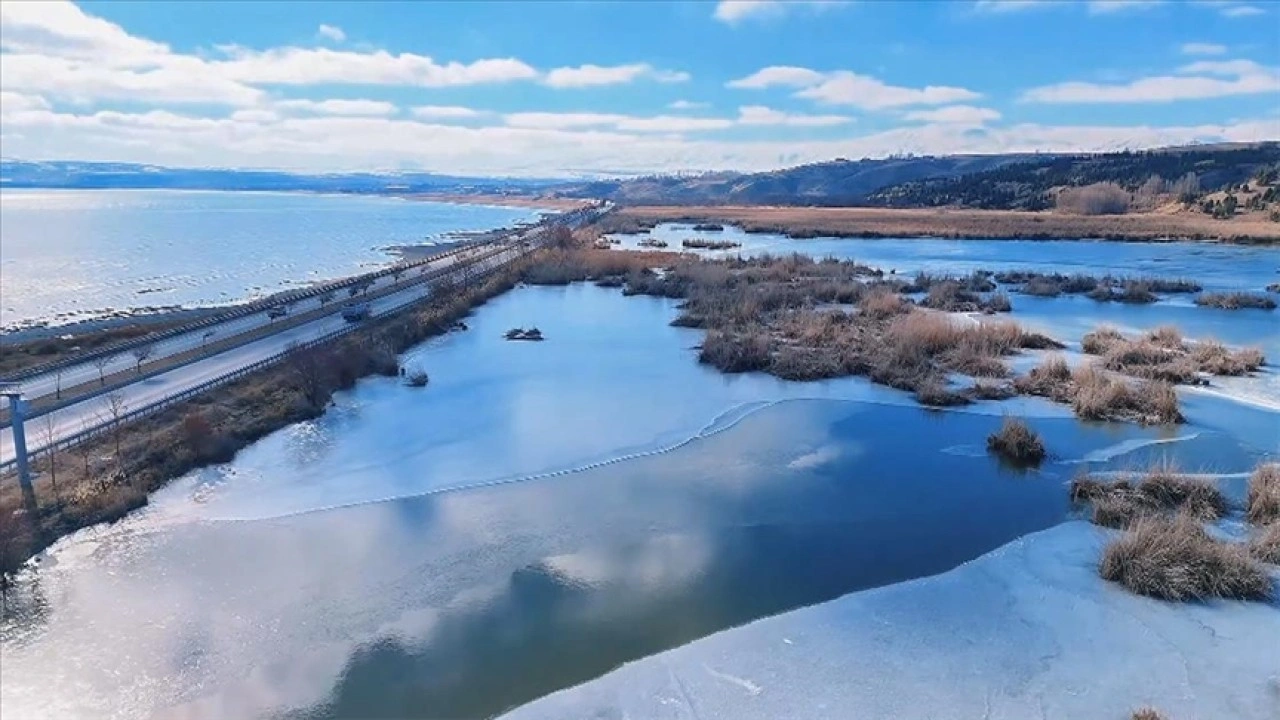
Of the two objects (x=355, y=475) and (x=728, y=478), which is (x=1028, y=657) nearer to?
(x=728, y=478)

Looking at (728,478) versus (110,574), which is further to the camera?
(728,478)

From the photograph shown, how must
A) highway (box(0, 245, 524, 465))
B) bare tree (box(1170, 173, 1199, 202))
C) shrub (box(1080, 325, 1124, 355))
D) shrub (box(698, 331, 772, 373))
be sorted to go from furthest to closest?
bare tree (box(1170, 173, 1199, 202))
shrub (box(1080, 325, 1124, 355))
shrub (box(698, 331, 772, 373))
highway (box(0, 245, 524, 465))

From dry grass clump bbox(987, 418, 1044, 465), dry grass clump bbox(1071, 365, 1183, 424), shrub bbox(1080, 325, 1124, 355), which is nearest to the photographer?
dry grass clump bbox(987, 418, 1044, 465)

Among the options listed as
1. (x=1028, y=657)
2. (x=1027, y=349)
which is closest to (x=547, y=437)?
(x=1028, y=657)

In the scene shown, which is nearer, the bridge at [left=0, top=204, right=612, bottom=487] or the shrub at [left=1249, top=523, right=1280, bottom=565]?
the shrub at [left=1249, top=523, right=1280, bottom=565]

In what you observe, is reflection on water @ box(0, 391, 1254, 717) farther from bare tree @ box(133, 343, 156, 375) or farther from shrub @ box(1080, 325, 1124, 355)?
bare tree @ box(133, 343, 156, 375)

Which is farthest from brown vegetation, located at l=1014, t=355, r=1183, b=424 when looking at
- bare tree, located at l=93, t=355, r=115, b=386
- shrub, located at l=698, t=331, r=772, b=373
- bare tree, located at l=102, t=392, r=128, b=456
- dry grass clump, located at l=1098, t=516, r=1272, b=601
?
bare tree, located at l=93, t=355, r=115, b=386

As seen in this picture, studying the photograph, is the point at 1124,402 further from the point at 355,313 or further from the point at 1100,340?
the point at 355,313

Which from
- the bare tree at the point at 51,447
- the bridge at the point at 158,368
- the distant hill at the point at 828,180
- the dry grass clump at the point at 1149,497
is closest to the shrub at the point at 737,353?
the dry grass clump at the point at 1149,497
